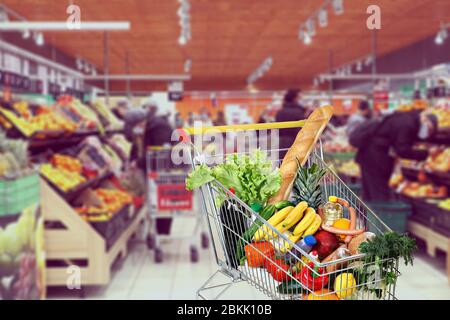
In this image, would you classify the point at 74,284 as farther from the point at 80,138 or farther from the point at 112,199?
the point at 80,138

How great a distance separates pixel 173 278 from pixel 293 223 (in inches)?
151

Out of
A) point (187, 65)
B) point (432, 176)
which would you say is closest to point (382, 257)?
point (432, 176)

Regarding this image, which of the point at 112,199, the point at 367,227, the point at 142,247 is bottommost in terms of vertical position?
the point at 142,247

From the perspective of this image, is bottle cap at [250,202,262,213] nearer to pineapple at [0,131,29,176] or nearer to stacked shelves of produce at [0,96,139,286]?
pineapple at [0,131,29,176]

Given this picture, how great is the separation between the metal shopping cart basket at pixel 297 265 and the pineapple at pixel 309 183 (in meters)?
0.08

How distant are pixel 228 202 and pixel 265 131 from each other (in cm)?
18

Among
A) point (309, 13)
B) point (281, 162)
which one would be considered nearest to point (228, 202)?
point (281, 162)

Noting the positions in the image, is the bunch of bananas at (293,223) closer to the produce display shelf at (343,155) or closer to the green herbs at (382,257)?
the green herbs at (382,257)

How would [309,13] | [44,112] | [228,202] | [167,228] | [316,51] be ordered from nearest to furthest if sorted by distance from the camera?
1. [228,202]
2. [44,112]
3. [167,228]
4. [309,13]
5. [316,51]

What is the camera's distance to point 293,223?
42.5 inches

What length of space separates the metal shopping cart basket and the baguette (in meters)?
0.05

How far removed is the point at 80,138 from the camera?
6.28 m

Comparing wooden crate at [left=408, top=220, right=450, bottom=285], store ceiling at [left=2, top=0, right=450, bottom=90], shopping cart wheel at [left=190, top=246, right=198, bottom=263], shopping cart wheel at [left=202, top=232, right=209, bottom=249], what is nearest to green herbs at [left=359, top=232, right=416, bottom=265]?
store ceiling at [left=2, top=0, right=450, bottom=90]

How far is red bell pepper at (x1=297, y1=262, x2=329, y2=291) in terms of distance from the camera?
107cm
